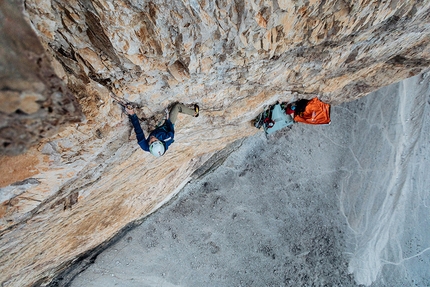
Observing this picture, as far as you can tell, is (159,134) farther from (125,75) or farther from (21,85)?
(21,85)

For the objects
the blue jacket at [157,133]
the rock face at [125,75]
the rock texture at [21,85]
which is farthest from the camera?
the blue jacket at [157,133]

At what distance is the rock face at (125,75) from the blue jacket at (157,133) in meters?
0.14

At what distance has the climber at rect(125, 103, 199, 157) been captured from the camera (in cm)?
359

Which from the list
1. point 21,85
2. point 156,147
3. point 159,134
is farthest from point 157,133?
point 21,85

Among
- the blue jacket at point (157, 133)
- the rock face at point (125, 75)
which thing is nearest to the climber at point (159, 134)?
the blue jacket at point (157, 133)

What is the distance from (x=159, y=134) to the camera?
3.83 metres

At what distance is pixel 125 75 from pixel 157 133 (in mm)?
1022

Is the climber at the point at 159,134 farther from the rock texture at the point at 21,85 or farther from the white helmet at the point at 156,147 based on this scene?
the rock texture at the point at 21,85

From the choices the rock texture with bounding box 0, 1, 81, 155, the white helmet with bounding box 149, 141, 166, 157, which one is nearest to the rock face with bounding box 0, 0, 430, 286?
the rock texture with bounding box 0, 1, 81, 155

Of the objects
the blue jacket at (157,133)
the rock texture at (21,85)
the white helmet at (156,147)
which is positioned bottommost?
the white helmet at (156,147)

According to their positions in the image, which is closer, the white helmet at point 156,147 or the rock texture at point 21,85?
the rock texture at point 21,85

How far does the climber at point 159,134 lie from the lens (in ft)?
11.8

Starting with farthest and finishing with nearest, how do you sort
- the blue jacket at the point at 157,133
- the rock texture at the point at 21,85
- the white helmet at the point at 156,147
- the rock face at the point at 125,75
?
1. the white helmet at the point at 156,147
2. the blue jacket at the point at 157,133
3. the rock face at the point at 125,75
4. the rock texture at the point at 21,85

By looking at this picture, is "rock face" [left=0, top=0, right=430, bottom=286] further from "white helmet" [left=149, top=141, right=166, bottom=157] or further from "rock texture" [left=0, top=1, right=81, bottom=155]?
"white helmet" [left=149, top=141, right=166, bottom=157]
